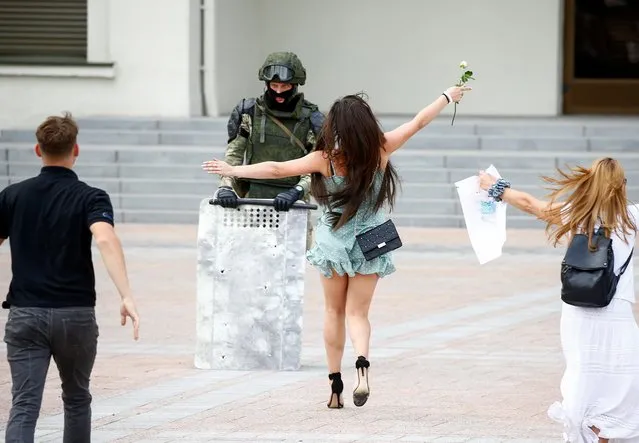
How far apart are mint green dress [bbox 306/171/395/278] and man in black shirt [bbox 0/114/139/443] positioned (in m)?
1.93

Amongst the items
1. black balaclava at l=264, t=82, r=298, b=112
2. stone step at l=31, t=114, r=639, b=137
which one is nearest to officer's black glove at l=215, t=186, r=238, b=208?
black balaclava at l=264, t=82, r=298, b=112

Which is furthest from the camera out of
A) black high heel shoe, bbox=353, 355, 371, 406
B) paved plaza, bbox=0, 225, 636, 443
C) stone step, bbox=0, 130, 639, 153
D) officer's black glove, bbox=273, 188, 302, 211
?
stone step, bbox=0, 130, 639, 153

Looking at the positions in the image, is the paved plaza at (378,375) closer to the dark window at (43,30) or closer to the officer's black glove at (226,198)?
the officer's black glove at (226,198)

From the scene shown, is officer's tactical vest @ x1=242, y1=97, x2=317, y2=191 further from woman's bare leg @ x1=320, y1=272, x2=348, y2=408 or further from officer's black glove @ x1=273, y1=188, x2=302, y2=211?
woman's bare leg @ x1=320, y1=272, x2=348, y2=408

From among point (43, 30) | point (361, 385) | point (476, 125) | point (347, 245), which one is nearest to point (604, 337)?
point (361, 385)

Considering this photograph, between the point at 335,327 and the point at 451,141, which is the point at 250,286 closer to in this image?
the point at 335,327

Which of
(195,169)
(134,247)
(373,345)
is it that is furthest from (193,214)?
(373,345)

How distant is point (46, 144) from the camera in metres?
5.44

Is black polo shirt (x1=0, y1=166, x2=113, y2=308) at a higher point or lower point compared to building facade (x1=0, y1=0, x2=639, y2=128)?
lower

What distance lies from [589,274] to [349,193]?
63.8 inches

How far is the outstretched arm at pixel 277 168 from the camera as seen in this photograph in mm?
7250

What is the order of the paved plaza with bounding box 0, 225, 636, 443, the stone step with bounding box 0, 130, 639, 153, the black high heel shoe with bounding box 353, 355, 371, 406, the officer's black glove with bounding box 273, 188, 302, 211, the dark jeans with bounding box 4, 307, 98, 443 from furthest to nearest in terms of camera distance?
the stone step with bounding box 0, 130, 639, 153 < the officer's black glove with bounding box 273, 188, 302, 211 < the black high heel shoe with bounding box 353, 355, 371, 406 < the paved plaza with bounding box 0, 225, 636, 443 < the dark jeans with bounding box 4, 307, 98, 443

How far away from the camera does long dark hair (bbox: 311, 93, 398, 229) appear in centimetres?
712

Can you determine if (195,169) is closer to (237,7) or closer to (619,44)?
(237,7)
